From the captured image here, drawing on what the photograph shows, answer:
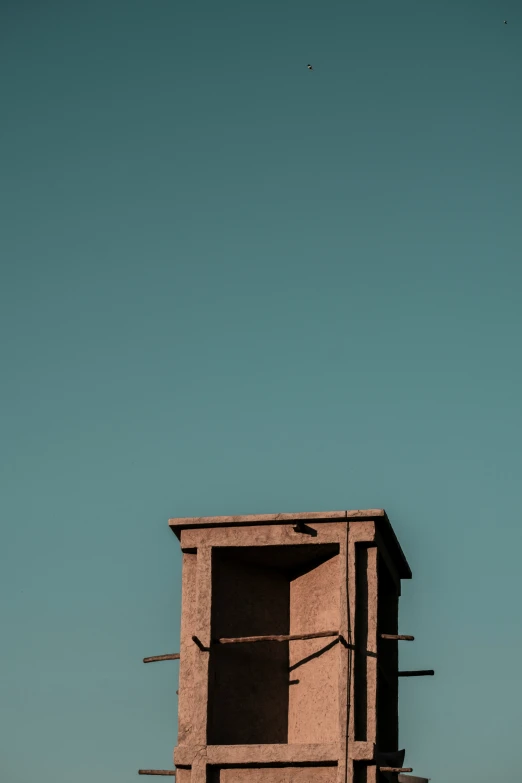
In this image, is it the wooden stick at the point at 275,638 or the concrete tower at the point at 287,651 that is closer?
the concrete tower at the point at 287,651

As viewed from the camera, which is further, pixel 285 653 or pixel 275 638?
pixel 285 653

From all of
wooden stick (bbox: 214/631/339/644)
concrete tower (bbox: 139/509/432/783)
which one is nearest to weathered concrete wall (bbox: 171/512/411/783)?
concrete tower (bbox: 139/509/432/783)

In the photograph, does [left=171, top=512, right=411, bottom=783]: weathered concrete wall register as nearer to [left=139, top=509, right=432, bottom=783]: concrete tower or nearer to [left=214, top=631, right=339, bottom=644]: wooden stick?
[left=139, top=509, right=432, bottom=783]: concrete tower

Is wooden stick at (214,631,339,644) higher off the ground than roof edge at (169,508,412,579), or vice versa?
roof edge at (169,508,412,579)

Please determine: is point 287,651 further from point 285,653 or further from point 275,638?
point 275,638

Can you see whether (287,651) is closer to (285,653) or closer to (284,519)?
(285,653)

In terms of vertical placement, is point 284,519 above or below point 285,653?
above

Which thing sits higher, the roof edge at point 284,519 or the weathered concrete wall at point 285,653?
the roof edge at point 284,519

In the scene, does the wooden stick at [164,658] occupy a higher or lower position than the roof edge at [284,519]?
lower

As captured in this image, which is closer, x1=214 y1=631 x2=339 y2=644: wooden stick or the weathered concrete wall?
the weathered concrete wall

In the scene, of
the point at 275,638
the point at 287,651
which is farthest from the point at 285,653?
the point at 275,638

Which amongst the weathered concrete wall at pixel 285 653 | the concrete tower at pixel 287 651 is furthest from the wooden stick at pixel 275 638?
the weathered concrete wall at pixel 285 653

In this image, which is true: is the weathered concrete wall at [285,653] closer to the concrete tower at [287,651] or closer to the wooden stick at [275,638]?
the concrete tower at [287,651]

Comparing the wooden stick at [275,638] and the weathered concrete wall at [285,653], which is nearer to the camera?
the weathered concrete wall at [285,653]
